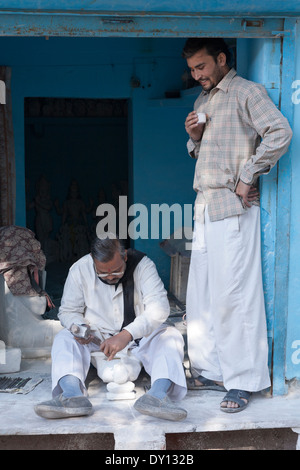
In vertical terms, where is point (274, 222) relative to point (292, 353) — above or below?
above

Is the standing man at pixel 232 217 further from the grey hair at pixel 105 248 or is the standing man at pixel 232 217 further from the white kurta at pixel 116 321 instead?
the grey hair at pixel 105 248

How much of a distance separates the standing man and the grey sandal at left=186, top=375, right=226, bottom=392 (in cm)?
15

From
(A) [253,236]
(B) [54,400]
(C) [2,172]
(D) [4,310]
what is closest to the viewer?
(B) [54,400]

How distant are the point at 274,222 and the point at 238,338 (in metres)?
0.72

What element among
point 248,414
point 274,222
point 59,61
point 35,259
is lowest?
point 248,414

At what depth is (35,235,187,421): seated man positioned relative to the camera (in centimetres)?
343

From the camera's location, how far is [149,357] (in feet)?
12.8

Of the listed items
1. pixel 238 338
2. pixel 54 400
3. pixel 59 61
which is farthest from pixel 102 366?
pixel 59 61

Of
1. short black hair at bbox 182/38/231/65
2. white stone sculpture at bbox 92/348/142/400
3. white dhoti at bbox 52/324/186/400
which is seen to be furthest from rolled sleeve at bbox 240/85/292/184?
white stone sculpture at bbox 92/348/142/400

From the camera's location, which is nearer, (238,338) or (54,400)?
(54,400)

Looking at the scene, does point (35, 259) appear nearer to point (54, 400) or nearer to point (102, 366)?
point (102, 366)

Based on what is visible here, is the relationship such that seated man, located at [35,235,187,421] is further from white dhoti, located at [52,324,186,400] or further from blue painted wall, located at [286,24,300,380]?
blue painted wall, located at [286,24,300,380]

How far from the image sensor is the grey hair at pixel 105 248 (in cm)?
370
